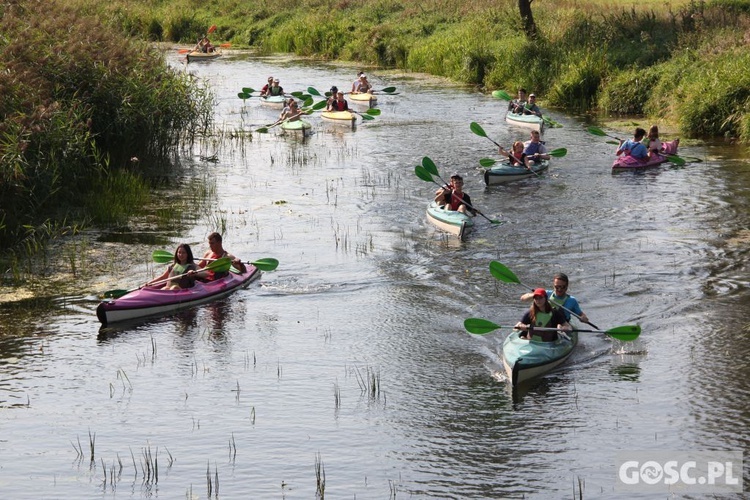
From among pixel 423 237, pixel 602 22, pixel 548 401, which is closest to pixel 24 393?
pixel 548 401

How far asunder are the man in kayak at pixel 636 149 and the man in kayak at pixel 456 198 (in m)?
5.24

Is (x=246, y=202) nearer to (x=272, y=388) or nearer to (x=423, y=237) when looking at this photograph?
(x=423, y=237)

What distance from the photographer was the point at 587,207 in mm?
17938

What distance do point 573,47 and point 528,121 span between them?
5816mm

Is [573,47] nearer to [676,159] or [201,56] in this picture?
[676,159]

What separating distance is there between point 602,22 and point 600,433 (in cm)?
2434

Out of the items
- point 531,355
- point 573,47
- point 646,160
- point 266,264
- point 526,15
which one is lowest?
point 531,355

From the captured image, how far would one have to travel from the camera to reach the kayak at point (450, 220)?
16203mm

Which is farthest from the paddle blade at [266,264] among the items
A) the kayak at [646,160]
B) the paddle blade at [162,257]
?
the kayak at [646,160]

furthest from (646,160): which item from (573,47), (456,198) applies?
(573,47)

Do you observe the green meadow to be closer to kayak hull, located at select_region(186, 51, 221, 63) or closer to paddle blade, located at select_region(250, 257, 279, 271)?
paddle blade, located at select_region(250, 257, 279, 271)

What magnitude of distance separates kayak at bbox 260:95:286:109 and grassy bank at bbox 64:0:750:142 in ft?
12.9

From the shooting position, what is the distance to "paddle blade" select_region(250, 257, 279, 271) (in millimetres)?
14078

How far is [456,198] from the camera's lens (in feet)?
55.0
